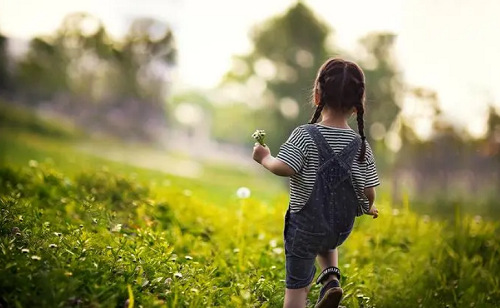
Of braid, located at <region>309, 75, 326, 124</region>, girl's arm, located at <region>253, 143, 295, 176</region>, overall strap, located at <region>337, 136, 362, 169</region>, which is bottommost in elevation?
girl's arm, located at <region>253, 143, 295, 176</region>

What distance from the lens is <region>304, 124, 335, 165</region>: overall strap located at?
246 centimetres

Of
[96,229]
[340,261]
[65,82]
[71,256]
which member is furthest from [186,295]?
[65,82]

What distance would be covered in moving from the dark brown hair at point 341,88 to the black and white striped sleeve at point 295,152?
169 millimetres

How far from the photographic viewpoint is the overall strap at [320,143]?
246 cm

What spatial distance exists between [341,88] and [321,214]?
1.88 feet

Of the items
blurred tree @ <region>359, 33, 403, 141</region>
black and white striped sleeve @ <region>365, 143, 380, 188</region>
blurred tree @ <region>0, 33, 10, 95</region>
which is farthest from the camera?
blurred tree @ <region>0, 33, 10, 95</region>

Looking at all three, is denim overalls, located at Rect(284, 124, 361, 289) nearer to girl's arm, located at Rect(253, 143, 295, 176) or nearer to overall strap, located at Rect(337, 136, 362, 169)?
overall strap, located at Rect(337, 136, 362, 169)

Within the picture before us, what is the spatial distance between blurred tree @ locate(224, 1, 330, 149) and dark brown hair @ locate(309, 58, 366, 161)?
815 centimetres

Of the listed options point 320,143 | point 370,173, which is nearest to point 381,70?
point 370,173

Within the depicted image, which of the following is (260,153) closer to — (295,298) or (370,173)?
(370,173)

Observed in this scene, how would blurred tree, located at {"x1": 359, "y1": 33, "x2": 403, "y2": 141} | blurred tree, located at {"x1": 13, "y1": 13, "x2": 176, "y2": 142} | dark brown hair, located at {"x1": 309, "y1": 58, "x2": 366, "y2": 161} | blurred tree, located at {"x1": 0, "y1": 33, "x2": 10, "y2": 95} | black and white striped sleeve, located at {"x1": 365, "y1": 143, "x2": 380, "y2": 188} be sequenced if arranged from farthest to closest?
blurred tree, located at {"x1": 13, "y1": 13, "x2": 176, "y2": 142}, blurred tree, located at {"x1": 0, "y1": 33, "x2": 10, "y2": 95}, blurred tree, located at {"x1": 359, "y1": 33, "x2": 403, "y2": 141}, black and white striped sleeve, located at {"x1": 365, "y1": 143, "x2": 380, "y2": 188}, dark brown hair, located at {"x1": 309, "y1": 58, "x2": 366, "y2": 161}

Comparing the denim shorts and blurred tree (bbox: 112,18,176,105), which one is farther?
blurred tree (bbox: 112,18,176,105)

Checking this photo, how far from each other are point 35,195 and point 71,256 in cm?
164

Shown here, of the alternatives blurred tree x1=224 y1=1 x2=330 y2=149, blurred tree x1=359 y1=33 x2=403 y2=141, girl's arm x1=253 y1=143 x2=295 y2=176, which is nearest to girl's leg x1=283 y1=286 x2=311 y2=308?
girl's arm x1=253 y1=143 x2=295 y2=176
